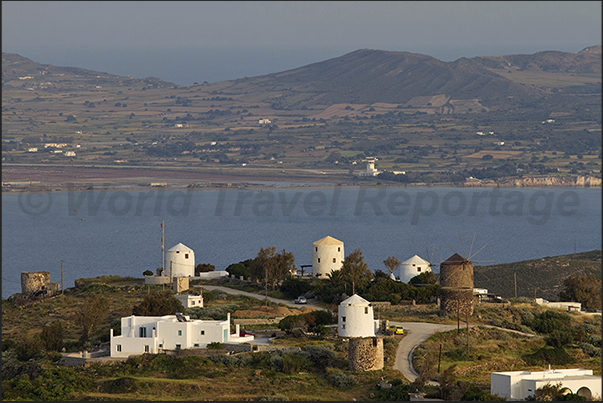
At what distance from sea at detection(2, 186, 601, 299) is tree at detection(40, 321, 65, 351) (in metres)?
32.0

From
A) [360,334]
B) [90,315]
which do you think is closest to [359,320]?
[360,334]

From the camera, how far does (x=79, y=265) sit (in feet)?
325

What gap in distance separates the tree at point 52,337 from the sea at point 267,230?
32.0 meters

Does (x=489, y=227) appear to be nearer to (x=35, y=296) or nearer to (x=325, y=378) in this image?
(x=35, y=296)

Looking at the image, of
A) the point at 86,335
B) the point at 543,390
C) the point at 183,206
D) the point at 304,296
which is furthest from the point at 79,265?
the point at 183,206

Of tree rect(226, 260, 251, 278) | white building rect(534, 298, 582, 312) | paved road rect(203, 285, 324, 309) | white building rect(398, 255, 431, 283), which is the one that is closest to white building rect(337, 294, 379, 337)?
paved road rect(203, 285, 324, 309)

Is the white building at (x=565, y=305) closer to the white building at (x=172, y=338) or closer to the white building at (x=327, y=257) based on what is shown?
the white building at (x=327, y=257)

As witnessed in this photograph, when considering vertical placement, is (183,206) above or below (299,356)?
above

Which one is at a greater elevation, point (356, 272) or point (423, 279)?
point (356, 272)

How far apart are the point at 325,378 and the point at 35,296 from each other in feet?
88.5

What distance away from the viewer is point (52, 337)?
4228 centimetres

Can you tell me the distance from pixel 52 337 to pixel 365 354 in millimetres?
13655

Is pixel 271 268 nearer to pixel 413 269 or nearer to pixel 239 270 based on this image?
pixel 239 270

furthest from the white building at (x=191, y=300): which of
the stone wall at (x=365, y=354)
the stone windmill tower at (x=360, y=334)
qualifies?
the stone wall at (x=365, y=354)
